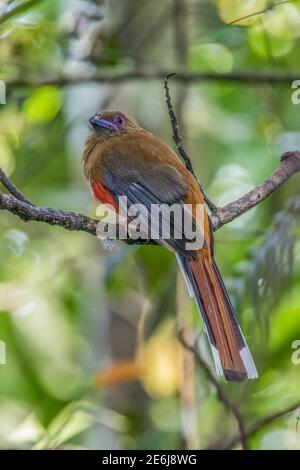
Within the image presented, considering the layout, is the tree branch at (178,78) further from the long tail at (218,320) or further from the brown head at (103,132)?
the long tail at (218,320)

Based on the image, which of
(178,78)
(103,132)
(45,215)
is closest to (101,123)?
(103,132)

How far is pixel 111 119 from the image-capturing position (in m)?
3.13

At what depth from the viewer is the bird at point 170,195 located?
2.40m

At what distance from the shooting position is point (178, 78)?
3.63 meters

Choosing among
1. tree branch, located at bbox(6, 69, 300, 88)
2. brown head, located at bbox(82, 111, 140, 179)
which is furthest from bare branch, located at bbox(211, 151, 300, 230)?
tree branch, located at bbox(6, 69, 300, 88)

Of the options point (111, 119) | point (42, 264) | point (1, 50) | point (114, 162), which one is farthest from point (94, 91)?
point (114, 162)

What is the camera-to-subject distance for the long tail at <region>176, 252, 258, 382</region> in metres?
2.33

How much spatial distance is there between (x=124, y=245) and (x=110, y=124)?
482mm

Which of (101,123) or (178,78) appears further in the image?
(178,78)

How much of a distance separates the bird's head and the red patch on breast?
10.8 inches

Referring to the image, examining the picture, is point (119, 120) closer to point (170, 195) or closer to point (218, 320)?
point (170, 195)

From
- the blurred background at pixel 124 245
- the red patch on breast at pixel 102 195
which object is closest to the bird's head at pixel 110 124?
the blurred background at pixel 124 245

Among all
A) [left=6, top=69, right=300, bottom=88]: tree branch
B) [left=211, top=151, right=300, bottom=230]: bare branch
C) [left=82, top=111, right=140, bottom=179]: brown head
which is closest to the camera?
[left=211, top=151, right=300, bottom=230]: bare branch

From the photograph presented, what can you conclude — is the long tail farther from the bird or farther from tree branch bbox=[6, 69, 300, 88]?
tree branch bbox=[6, 69, 300, 88]
